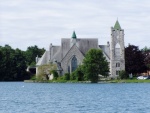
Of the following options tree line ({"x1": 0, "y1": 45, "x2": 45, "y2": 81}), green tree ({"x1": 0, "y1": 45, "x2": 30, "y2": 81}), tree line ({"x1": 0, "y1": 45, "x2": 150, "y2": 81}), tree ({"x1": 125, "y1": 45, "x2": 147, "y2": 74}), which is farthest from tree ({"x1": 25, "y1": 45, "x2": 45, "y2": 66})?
tree ({"x1": 125, "y1": 45, "x2": 147, "y2": 74})

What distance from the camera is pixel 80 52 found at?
11581 cm

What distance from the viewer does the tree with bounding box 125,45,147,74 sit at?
10906cm

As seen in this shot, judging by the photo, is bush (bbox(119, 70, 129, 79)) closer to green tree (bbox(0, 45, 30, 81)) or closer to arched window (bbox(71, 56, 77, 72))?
arched window (bbox(71, 56, 77, 72))

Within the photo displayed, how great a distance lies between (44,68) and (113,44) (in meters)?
13.9

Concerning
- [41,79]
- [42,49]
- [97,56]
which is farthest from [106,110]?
[42,49]

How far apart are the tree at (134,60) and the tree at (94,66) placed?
11442 millimetres

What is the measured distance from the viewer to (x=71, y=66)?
11600cm

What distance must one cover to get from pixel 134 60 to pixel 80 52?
→ 11335 millimetres

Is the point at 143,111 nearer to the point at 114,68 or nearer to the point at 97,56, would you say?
the point at 97,56

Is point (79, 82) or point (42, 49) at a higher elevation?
point (42, 49)

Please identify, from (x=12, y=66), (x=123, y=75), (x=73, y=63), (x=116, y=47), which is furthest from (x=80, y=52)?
(x=12, y=66)

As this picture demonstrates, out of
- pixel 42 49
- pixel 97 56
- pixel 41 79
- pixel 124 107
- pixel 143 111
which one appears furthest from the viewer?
pixel 42 49

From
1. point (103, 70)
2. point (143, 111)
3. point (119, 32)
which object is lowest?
point (143, 111)

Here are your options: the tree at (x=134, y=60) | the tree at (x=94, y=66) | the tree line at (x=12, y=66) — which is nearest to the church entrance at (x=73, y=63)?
the tree at (x=134, y=60)
